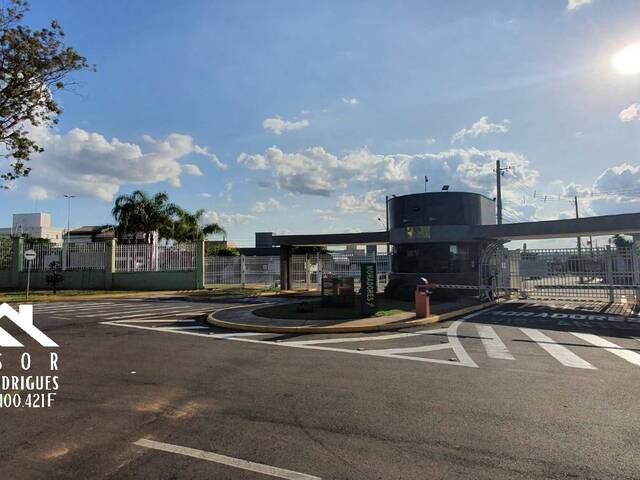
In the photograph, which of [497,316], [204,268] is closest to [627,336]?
[497,316]

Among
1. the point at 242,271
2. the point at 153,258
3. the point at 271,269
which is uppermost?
the point at 153,258

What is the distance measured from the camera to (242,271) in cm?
3189

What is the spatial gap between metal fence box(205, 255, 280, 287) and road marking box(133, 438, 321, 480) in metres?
27.4

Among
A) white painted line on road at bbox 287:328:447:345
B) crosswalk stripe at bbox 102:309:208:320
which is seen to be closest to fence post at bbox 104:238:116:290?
crosswalk stripe at bbox 102:309:208:320

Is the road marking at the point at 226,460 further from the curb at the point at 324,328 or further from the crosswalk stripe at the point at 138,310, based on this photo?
the crosswalk stripe at the point at 138,310

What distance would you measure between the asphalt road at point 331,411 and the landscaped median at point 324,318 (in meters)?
1.53

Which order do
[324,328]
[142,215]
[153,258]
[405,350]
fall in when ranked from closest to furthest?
[405,350], [324,328], [153,258], [142,215]

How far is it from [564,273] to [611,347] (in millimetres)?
10337


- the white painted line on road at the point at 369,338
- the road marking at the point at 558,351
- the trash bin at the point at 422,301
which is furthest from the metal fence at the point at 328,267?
the road marking at the point at 558,351

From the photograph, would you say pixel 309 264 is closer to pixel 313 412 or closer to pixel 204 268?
pixel 204 268

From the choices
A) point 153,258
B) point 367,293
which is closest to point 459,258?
point 367,293

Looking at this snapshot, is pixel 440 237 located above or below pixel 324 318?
above

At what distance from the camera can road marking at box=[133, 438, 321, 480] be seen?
3.85m

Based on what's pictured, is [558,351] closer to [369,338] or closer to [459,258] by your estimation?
[369,338]
